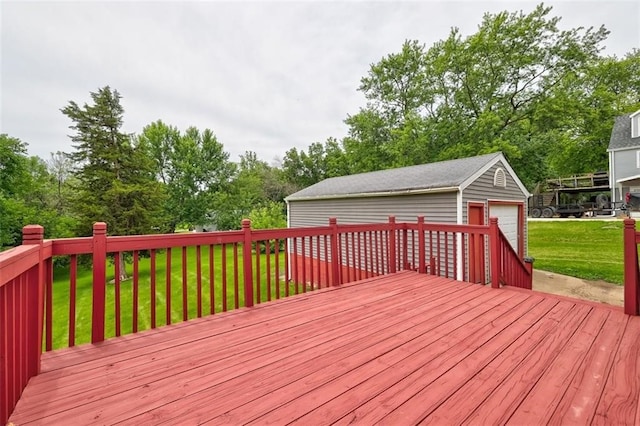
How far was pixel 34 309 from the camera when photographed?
169cm

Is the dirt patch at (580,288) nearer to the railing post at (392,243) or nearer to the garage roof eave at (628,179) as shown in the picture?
the railing post at (392,243)

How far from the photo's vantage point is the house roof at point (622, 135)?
16.2 m

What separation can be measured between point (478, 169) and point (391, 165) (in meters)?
11.4

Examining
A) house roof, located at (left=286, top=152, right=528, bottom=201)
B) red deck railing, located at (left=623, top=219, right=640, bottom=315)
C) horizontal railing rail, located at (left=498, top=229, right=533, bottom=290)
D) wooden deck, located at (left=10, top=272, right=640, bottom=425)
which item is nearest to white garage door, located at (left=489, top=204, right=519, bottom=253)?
house roof, located at (left=286, top=152, right=528, bottom=201)

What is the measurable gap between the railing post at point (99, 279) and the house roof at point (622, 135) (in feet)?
80.6

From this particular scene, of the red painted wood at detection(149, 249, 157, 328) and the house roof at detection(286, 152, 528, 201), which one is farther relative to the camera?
the house roof at detection(286, 152, 528, 201)

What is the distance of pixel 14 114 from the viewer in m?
8.30

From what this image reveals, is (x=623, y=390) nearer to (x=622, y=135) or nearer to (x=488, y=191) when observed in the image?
(x=488, y=191)

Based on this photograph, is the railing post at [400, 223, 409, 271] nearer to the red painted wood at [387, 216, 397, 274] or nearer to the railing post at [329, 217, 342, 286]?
the red painted wood at [387, 216, 397, 274]

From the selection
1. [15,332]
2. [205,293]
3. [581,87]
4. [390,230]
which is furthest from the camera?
[581,87]

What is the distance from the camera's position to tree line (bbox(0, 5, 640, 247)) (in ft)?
38.2

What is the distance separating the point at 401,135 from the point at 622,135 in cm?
1386

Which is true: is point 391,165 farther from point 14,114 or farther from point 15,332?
point 15,332

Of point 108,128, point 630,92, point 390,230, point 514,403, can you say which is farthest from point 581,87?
point 108,128
